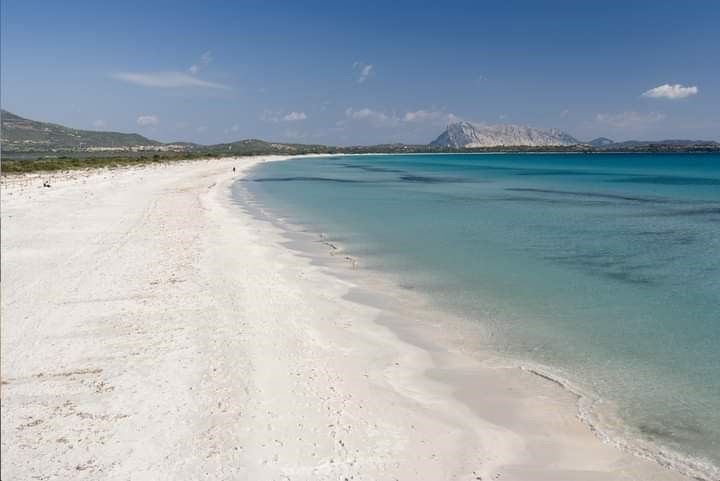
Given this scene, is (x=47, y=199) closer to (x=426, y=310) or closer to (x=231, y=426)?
(x=426, y=310)

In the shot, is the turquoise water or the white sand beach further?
the turquoise water

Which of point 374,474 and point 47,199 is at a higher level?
point 47,199

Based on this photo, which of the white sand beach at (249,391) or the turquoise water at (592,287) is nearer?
the white sand beach at (249,391)

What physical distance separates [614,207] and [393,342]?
34102 millimetres

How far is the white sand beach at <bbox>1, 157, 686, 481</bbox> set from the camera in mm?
7184

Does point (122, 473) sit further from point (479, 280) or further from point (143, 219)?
point (143, 219)

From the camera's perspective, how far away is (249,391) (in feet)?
29.6

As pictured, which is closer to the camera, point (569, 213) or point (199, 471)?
point (199, 471)

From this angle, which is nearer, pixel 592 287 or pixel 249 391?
pixel 249 391

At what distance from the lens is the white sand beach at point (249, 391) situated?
23.6 ft

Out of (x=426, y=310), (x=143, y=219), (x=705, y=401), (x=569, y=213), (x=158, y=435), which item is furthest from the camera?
(x=569, y=213)

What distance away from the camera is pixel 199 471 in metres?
6.83

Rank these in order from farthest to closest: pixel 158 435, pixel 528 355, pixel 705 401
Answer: pixel 528 355
pixel 705 401
pixel 158 435

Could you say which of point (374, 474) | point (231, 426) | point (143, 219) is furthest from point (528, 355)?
point (143, 219)
